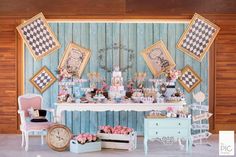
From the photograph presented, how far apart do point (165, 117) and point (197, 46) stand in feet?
6.81

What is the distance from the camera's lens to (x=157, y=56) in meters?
9.29

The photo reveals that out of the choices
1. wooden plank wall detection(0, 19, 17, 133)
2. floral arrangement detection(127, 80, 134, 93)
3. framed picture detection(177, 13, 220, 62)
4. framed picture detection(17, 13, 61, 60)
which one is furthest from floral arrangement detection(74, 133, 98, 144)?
framed picture detection(177, 13, 220, 62)

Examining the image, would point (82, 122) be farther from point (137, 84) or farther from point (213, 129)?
point (213, 129)

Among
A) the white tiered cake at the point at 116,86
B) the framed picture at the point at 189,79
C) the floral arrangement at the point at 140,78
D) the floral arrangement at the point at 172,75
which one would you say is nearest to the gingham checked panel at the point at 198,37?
the framed picture at the point at 189,79

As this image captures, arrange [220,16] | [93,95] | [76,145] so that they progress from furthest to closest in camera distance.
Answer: [220,16]
[93,95]
[76,145]

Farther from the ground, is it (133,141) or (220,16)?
(220,16)

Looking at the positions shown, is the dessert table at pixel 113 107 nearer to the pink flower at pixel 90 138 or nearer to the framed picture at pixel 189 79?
the pink flower at pixel 90 138

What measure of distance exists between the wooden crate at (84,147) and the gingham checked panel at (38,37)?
2210 mm

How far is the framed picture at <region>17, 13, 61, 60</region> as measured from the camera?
9.23 meters

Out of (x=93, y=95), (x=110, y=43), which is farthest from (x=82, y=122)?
(x=110, y=43)

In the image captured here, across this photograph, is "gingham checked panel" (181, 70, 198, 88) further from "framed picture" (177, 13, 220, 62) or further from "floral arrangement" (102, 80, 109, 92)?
"floral arrangement" (102, 80, 109, 92)

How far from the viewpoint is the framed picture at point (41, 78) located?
9.29 metres

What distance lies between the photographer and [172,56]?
9305 millimetres

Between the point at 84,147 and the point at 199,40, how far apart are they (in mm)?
3135
